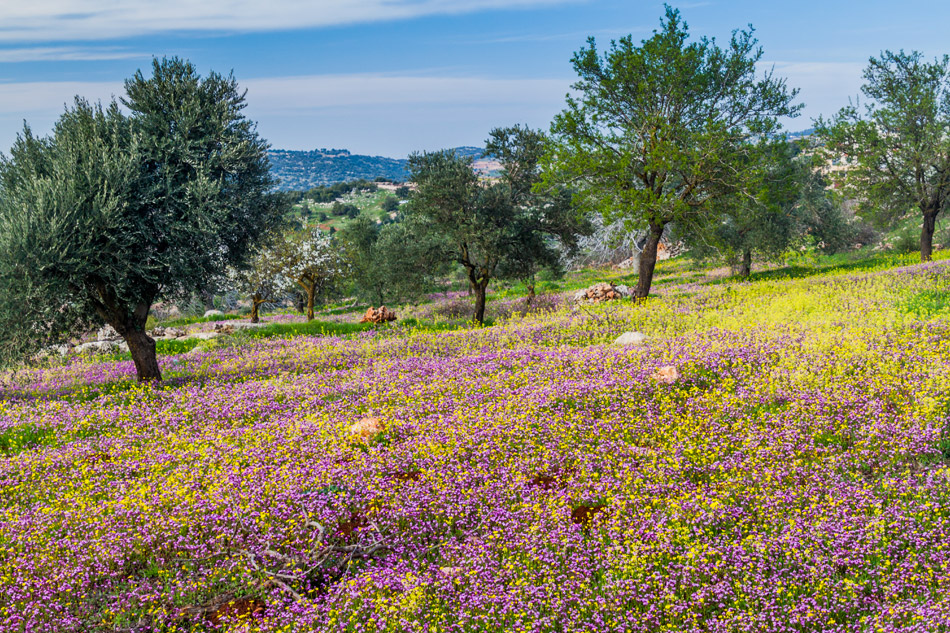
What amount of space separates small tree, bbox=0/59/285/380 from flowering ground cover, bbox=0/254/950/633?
3800mm

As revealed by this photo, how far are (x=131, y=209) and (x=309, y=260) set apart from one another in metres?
24.0

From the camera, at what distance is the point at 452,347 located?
18891 millimetres

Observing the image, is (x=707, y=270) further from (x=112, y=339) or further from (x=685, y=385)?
(x=112, y=339)

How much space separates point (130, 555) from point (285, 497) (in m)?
1.93

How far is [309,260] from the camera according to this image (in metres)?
39.7

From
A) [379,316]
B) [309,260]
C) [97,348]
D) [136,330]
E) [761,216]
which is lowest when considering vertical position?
[97,348]

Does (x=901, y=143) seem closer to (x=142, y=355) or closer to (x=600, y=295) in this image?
(x=600, y=295)

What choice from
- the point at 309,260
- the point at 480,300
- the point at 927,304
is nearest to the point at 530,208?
the point at 480,300

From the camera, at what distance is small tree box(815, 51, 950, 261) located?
3222 centimetres

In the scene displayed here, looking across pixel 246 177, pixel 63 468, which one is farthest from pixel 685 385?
pixel 246 177

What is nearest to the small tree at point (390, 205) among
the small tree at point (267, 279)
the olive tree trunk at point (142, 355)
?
the small tree at point (267, 279)

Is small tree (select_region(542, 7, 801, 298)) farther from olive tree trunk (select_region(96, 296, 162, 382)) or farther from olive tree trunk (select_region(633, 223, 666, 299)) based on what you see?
olive tree trunk (select_region(96, 296, 162, 382))

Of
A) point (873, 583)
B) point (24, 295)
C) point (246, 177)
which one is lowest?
point (873, 583)

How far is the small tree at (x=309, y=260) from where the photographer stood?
39.3 m
